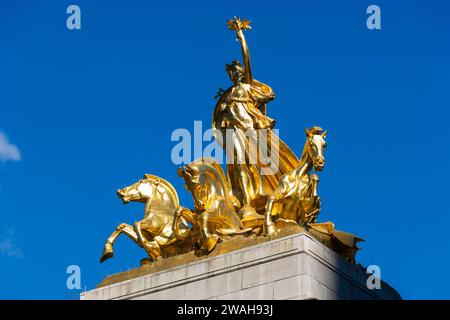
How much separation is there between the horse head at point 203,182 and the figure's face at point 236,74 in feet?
8.08

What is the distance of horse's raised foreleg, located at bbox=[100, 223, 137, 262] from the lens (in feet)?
103

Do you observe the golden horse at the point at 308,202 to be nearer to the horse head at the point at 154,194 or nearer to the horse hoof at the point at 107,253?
the horse head at the point at 154,194

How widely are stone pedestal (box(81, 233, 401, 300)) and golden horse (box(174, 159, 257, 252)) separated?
923 millimetres

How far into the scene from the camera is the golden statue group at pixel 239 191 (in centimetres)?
3005

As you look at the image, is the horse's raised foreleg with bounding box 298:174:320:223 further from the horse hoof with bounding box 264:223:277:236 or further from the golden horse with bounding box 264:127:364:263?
the horse hoof with bounding box 264:223:277:236

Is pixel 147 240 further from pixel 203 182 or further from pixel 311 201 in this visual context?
pixel 311 201

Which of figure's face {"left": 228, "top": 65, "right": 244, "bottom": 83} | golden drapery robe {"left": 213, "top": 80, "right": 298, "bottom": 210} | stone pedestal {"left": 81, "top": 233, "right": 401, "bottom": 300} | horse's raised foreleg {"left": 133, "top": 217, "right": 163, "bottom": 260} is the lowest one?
stone pedestal {"left": 81, "top": 233, "right": 401, "bottom": 300}

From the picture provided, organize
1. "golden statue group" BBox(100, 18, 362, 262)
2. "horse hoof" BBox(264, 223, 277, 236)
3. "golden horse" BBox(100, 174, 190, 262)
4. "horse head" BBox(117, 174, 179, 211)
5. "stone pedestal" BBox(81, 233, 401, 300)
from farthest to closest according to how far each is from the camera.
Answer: "horse head" BBox(117, 174, 179, 211) → "golden horse" BBox(100, 174, 190, 262) → "golden statue group" BBox(100, 18, 362, 262) → "horse hoof" BBox(264, 223, 277, 236) → "stone pedestal" BBox(81, 233, 401, 300)

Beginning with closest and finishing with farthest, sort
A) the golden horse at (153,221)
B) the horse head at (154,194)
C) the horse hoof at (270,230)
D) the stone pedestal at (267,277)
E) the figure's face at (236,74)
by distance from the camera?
1. the stone pedestal at (267,277)
2. the horse hoof at (270,230)
3. the golden horse at (153,221)
4. the horse head at (154,194)
5. the figure's face at (236,74)

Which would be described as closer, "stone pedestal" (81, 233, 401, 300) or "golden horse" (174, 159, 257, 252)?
"stone pedestal" (81, 233, 401, 300)

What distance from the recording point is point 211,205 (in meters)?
30.9

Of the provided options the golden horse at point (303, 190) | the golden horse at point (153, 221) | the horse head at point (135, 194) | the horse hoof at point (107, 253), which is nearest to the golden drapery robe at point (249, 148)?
the golden horse at point (303, 190)

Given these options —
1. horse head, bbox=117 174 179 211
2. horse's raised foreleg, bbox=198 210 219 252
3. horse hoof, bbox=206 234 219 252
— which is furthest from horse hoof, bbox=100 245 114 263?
horse hoof, bbox=206 234 219 252
